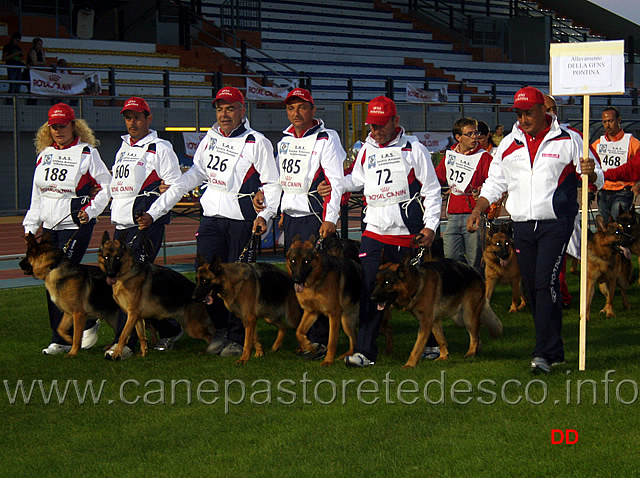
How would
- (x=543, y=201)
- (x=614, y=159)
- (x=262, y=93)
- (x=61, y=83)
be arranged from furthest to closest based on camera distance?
1. (x=262, y=93)
2. (x=61, y=83)
3. (x=614, y=159)
4. (x=543, y=201)

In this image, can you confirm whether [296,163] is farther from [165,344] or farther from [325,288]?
[165,344]

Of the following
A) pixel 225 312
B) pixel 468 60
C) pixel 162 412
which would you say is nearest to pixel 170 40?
pixel 468 60

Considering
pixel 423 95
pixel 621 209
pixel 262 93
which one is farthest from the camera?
pixel 423 95

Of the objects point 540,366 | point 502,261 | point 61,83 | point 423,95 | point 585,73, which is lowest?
point 540,366

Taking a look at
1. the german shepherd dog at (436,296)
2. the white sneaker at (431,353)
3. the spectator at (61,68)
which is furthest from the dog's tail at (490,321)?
the spectator at (61,68)

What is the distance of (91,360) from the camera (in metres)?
6.92

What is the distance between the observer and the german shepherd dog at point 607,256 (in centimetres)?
828

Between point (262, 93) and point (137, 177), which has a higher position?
point (262, 93)

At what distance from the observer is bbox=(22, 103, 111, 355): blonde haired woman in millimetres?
7098

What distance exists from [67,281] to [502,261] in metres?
3.87

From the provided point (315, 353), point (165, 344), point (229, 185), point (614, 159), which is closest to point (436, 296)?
point (315, 353)

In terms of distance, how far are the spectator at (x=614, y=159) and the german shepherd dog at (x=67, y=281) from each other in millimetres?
5747

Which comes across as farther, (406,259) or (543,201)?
(406,259)

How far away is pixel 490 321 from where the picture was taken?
708 cm
